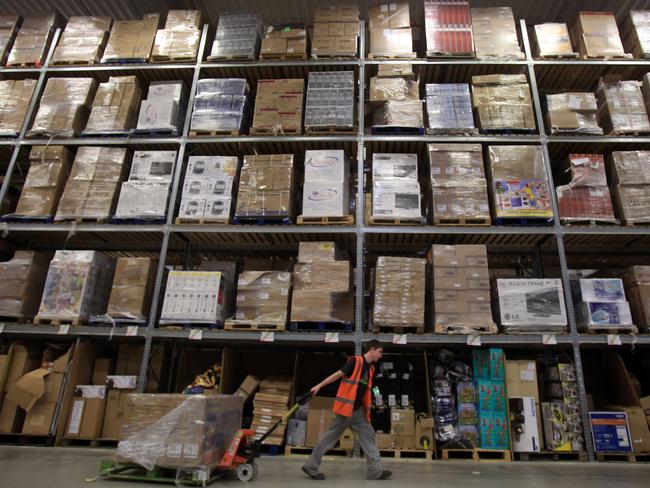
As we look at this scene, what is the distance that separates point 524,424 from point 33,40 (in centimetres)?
1006

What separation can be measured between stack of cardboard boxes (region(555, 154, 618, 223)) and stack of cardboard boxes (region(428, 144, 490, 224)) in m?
1.13

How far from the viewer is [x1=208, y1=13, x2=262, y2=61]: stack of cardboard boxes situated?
740cm

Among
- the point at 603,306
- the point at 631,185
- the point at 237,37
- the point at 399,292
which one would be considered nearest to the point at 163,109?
Answer: the point at 237,37

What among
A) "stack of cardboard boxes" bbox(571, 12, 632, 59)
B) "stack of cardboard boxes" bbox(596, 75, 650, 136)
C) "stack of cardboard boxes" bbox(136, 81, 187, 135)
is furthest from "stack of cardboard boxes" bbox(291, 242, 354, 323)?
"stack of cardboard boxes" bbox(571, 12, 632, 59)

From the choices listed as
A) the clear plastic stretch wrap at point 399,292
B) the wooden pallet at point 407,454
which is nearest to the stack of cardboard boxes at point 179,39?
the clear plastic stretch wrap at point 399,292

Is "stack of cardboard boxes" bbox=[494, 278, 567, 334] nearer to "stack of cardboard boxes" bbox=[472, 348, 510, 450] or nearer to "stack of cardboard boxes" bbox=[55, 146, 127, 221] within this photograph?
"stack of cardboard boxes" bbox=[472, 348, 510, 450]

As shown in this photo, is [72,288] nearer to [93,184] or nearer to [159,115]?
[93,184]

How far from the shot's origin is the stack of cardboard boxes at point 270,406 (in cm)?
581

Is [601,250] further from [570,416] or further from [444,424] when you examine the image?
[444,424]

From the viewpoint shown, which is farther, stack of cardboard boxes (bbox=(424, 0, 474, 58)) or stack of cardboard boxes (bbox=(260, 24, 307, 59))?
stack of cardboard boxes (bbox=(260, 24, 307, 59))

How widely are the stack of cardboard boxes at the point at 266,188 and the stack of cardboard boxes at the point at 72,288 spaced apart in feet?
7.31

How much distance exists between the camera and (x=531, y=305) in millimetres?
5688

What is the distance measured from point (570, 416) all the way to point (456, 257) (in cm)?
243

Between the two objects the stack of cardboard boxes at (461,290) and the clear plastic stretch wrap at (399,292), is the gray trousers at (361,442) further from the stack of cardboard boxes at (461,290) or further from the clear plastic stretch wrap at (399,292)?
the stack of cardboard boxes at (461,290)
